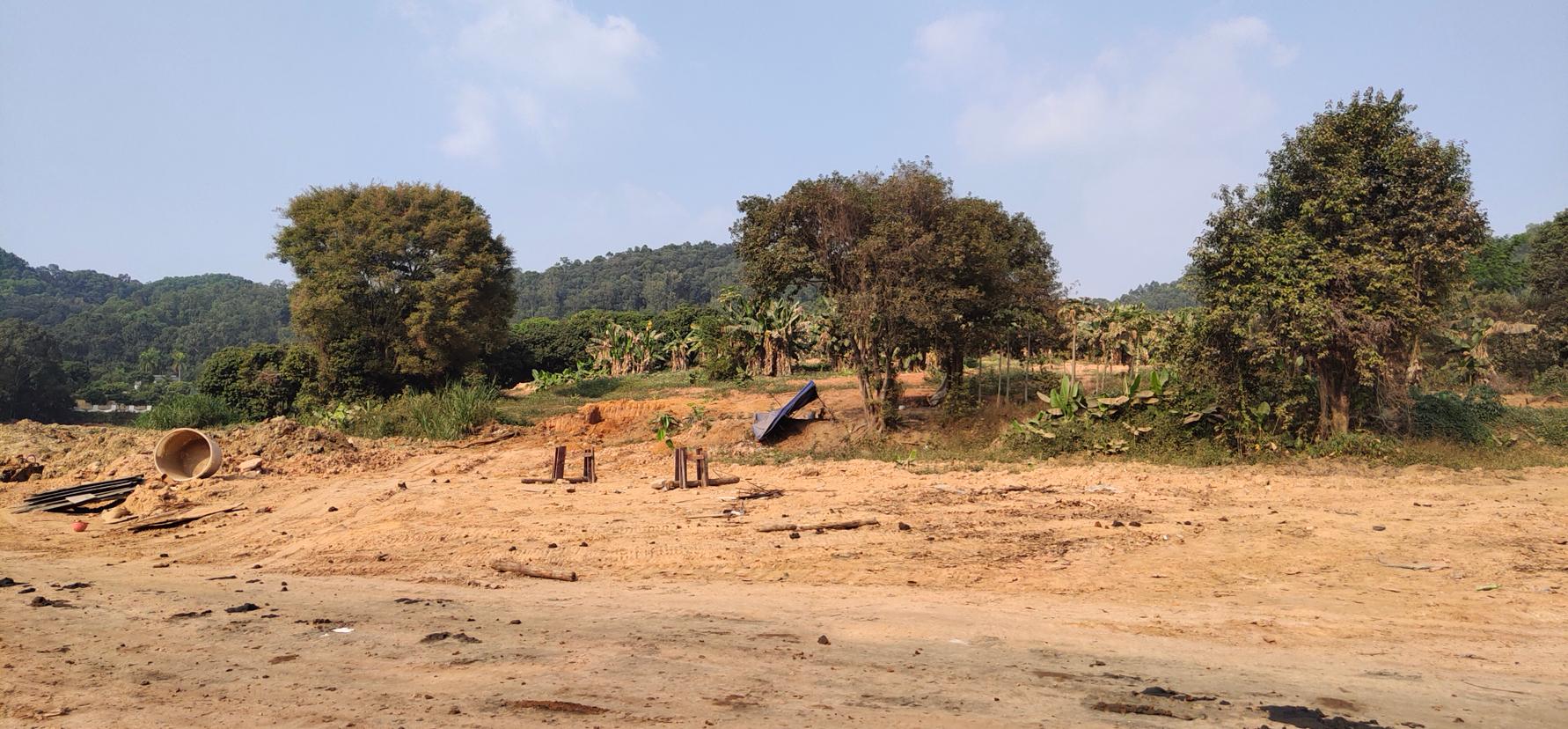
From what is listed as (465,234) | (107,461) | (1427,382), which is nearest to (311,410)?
(465,234)

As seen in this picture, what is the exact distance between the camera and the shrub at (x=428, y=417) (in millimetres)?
22688

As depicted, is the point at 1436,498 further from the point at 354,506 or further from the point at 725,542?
the point at 354,506

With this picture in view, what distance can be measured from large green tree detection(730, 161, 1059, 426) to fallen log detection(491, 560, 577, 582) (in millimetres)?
10200

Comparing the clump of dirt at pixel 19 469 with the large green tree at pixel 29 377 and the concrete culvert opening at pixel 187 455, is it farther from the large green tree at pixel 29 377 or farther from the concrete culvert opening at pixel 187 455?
the large green tree at pixel 29 377

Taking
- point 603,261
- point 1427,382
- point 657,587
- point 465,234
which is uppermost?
point 603,261

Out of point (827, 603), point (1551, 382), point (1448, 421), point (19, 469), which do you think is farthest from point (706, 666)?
A: point (1551, 382)

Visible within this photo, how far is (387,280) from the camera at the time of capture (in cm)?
2877

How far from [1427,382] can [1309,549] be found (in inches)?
556

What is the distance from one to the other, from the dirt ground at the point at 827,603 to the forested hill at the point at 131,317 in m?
Answer: 55.1

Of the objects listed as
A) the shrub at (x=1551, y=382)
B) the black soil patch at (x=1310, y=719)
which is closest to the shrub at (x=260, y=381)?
the black soil patch at (x=1310, y=719)

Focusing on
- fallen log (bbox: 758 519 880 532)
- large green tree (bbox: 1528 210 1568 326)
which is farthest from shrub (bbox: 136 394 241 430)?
large green tree (bbox: 1528 210 1568 326)

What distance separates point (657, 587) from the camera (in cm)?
837

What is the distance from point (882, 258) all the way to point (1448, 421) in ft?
31.7

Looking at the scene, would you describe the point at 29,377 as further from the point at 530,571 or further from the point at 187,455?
the point at 530,571
